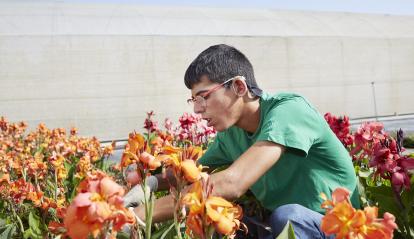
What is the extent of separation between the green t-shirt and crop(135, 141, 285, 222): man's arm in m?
0.14

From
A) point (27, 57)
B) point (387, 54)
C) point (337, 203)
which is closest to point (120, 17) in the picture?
point (27, 57)

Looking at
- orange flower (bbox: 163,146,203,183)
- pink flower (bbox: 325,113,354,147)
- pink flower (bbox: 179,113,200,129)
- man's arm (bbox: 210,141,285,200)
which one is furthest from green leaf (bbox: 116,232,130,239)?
pink flower (bbox: 179,113,200,129)

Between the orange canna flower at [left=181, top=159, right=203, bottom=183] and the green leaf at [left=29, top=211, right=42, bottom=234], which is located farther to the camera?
the green leaf at [left=29, top=211, right=42, bottom=234]

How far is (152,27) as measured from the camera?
1429 cm

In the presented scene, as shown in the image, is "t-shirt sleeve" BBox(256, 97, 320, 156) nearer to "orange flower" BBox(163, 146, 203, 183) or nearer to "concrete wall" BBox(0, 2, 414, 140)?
"orange flower" BBox(163, 146, 203, 183)

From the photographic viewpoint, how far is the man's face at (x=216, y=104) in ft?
6.32

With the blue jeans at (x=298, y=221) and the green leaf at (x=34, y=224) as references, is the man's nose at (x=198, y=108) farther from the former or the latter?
the green leaf at (x=34, y=224)

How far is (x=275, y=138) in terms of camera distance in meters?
1.73

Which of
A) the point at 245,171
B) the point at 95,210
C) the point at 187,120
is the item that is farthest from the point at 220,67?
the point at 187,120

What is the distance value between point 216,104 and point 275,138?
1.05ft

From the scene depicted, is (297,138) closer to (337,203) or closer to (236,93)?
(236,93)

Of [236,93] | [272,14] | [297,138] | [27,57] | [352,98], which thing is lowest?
[352,98]

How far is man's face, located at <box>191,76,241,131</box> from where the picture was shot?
75.9 inches

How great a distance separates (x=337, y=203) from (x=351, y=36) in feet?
55.1
